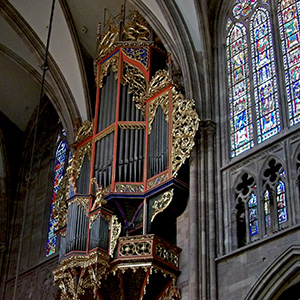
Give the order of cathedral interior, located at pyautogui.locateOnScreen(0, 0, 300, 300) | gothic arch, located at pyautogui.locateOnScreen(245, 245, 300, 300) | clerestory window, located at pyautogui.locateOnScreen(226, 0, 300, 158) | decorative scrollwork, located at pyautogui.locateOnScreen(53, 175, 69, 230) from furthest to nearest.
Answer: decorative scrollwork, located at pyautogui.locateOnScreen(53, 175, 69, 230) → clerestory window, located at pyautogui.locateOnScreen(226, 0, 300, 158) → cathedral interior, located at pyautogui.locateOnScreen(0, 0, 300, 300) → gothic arch, located at pyautogui.locateOnScreen(245, 245, 300, 300)

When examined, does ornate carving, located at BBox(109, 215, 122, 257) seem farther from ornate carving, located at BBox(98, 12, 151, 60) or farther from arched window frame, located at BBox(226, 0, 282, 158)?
ornate carving, located at BBox(98, 12, 151, 60)

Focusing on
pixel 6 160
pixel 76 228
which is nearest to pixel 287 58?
pixel 76 228

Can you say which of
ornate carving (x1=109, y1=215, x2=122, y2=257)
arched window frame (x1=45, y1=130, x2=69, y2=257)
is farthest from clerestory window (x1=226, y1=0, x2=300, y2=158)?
arched window frame (x1=45, y1=130, x2=69, y2=257)

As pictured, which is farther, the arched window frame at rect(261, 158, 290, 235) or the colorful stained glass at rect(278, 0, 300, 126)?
the colorful stained glass at rect(278, 0, 300, 126)

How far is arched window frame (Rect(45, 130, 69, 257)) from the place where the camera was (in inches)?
784

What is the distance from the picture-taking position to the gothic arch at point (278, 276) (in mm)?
12938

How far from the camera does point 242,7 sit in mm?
17328

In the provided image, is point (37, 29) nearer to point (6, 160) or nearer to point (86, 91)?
point (86, 91)

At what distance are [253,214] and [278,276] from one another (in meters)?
1.66

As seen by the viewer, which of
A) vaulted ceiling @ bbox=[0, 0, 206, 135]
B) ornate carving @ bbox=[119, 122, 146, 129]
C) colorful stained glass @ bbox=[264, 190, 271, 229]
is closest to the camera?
colorful stained glass @ bbox=[264, 190, 271, 229]

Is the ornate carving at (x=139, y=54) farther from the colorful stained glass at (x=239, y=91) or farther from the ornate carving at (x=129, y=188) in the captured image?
the ornate carving at (x=129, y=188)

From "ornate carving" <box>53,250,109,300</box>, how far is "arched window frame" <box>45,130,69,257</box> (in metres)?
4.34

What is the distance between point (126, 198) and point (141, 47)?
3989mm

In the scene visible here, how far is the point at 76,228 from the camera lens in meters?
15.7
